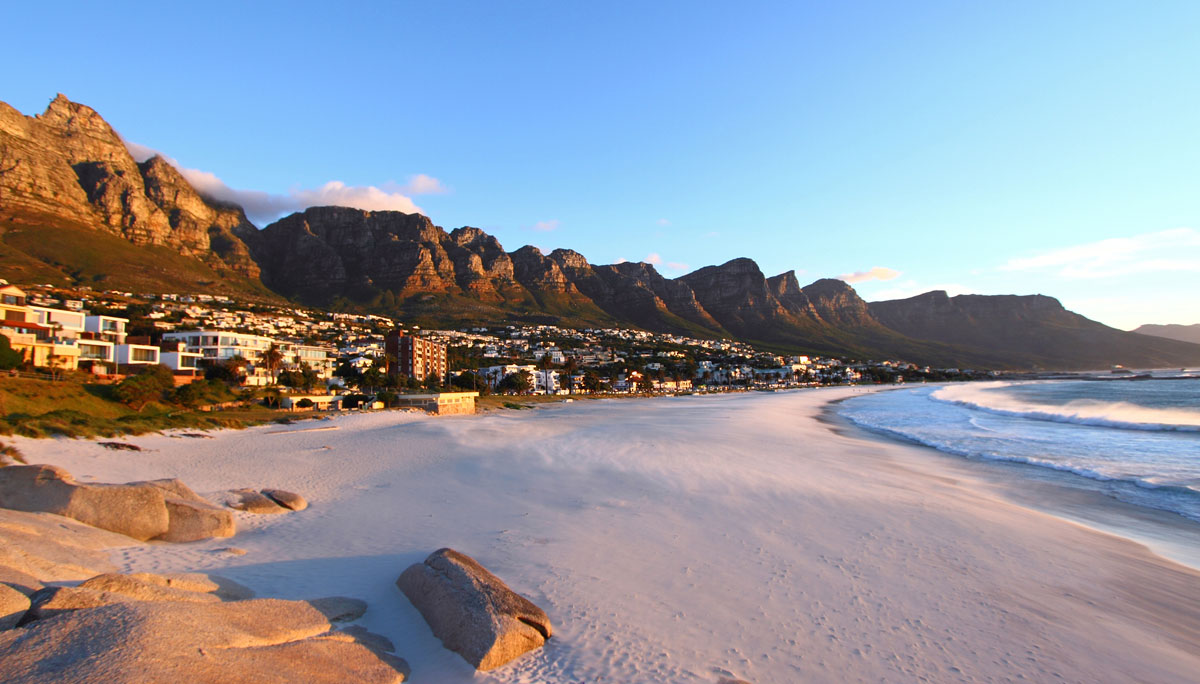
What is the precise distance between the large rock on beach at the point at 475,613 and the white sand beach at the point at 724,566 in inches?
5.5

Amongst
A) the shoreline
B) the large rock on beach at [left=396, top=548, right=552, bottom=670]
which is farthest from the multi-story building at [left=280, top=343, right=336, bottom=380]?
the large rock on beach at [left=396, top=548, right=552, bottom=670]

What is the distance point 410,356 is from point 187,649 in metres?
83.2

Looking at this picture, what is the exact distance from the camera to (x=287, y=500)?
11992 millimetres

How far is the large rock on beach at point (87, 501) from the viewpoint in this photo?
8.65 m

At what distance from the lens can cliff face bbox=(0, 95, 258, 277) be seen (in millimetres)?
112375

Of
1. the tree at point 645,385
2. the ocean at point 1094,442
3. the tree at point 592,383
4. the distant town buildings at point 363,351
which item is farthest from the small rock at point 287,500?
the tree at point 645,385

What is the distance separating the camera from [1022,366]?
195m

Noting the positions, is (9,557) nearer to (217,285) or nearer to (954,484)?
(954,484)

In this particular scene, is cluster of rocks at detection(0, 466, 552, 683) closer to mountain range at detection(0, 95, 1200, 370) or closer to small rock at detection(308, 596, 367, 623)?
small rock at detection(308, 596, 367, 623)

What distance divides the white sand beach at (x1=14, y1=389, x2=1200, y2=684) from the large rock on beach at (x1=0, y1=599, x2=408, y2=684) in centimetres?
79

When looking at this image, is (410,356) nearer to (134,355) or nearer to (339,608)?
(134,355)

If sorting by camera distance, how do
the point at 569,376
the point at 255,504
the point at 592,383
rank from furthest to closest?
the point at 592,383, the point at 569,376, the point at 255,504

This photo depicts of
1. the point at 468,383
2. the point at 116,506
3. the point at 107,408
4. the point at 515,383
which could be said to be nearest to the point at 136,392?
the point at 107,408

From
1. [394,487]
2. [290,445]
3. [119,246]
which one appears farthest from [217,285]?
[394,487]
